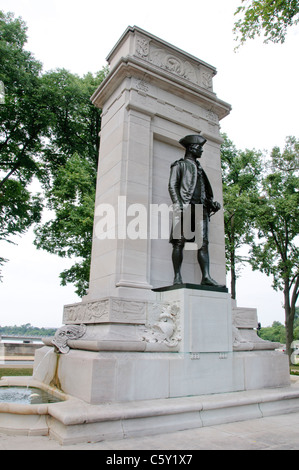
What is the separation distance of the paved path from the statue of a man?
318cm

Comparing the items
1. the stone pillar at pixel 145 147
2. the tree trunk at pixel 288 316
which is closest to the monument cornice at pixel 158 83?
the stone pillar at pixel 145 147

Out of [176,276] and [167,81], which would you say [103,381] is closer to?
[176,276]

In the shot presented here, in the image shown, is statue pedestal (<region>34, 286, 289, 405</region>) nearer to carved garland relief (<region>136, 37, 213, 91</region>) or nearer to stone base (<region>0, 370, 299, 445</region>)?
stone base (<region>0, 370, 299, 445</region>)

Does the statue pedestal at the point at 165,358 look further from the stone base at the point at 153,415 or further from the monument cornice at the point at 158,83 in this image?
the monument cornice at the point at 158,83

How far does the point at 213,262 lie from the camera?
9.36 meters

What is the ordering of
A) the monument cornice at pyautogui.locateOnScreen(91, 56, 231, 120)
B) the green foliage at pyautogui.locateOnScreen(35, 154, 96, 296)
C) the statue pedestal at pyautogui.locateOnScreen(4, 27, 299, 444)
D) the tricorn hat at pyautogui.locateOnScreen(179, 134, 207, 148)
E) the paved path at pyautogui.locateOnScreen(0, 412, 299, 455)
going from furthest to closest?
the green foliage at pyautogui.locateOnScreen(35, 154, 96, 296)
the monument cornice at pyautogui.locateOnScreen(91, 56, 231, 120)
the tricorn hat at pyautogui.locateOnScreen(179, 134, 207, 148)
the statue pedestal at pyautogui.locateOnScreen(4, 27, 299, 444)
the paved path at pyautogui.locateOnScreen(0, 412, 299, 455)

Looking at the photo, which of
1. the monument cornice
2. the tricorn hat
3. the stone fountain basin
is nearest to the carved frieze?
the stone fountain basin

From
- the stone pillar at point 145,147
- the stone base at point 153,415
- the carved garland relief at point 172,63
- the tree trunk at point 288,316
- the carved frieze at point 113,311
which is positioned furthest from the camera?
the tree trunk at point 288,316

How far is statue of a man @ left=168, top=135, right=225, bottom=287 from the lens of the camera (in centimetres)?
812

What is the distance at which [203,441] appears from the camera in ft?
15.9

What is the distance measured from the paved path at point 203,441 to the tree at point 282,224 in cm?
2092

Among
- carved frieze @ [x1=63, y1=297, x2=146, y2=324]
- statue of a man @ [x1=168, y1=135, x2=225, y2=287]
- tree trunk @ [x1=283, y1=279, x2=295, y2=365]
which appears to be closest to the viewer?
carved frieze @ [x1=63, y1=297, x2=146, y2=324]

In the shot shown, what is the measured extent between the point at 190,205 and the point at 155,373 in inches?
156

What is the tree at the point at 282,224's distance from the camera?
2534 centimetres
